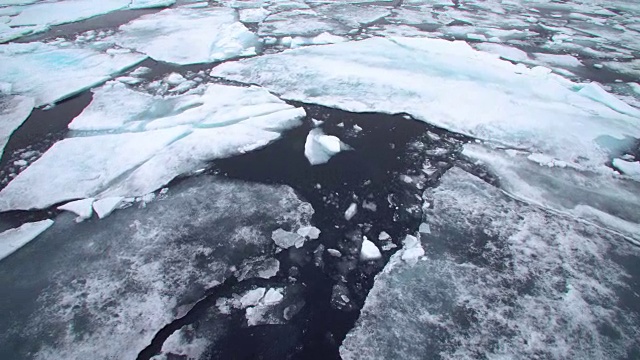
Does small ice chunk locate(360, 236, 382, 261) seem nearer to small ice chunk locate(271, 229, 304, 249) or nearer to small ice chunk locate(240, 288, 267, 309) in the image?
small ice chunk locate(271, 229, 304, 249)

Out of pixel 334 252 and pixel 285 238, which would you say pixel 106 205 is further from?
pixel 334 252

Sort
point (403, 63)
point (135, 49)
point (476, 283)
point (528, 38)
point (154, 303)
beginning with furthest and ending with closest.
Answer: point (528, 38) < point (135, 49) < point (403, 63) < point (476, 283) < point (154, 303)

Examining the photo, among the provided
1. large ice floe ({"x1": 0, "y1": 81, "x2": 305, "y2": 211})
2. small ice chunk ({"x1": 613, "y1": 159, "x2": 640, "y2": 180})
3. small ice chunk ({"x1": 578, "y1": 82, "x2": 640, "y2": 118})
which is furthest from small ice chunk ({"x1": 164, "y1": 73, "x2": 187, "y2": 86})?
small ice chunk ({"x1": 578, "y1": 82, "x2": 640, "y2": 118})

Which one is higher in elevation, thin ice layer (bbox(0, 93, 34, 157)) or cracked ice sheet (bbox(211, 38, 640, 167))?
cracked ice sheet (bbox(211, 38, 640, 167))

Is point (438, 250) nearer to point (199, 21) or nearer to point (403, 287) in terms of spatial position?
point (403, 287)

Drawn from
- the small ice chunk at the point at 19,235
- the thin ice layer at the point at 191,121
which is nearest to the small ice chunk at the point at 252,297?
the thin ice layer at the point at 191,121

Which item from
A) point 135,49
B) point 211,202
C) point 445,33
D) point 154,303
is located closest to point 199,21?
point 135,49
